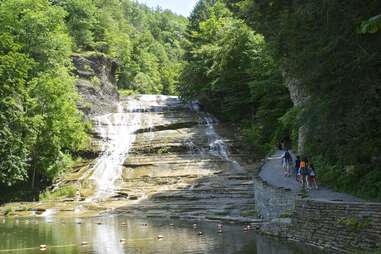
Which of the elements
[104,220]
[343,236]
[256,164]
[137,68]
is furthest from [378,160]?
[137,68]

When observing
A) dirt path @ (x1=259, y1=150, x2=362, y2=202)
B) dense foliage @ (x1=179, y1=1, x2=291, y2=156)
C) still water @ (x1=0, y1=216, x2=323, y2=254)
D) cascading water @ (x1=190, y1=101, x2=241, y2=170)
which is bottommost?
still water @ (x1=0, y1=216, x2=323, y2=254)

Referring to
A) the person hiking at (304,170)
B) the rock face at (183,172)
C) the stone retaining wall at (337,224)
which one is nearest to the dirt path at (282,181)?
the person hiking at (304,170)

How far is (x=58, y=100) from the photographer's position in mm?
33062

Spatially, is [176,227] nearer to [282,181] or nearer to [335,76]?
[282,181]

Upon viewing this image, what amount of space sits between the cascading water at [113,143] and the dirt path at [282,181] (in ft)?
30.7

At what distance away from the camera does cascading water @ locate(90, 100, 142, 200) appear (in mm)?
30844

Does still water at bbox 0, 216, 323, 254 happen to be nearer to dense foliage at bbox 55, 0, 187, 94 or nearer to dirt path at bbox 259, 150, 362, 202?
dirt path at bbox 259, 150, 362, 202

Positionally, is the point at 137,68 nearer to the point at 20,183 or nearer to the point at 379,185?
the point at 20,183

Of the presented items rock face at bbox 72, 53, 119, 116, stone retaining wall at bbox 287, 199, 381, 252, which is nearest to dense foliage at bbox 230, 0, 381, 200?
stone retaining wall at bbox 287, 199, 381, 252

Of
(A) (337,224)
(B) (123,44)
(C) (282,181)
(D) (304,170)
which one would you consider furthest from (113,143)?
(B) (123,44)

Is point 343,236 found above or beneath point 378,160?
beneath

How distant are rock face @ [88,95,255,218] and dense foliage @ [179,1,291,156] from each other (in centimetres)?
195

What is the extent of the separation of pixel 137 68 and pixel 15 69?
42.4m

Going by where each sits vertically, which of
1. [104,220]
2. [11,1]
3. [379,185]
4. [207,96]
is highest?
[11,1]
